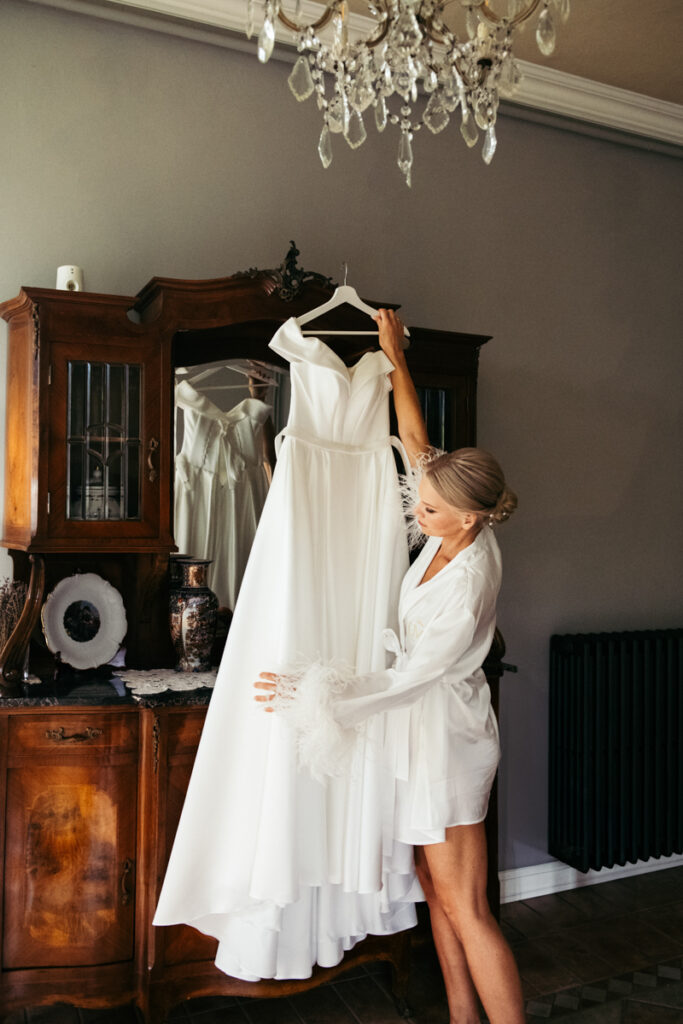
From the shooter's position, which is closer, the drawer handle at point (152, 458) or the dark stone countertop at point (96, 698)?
the dark stone countertop at point (96, 698)

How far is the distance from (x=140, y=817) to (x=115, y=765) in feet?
0.53

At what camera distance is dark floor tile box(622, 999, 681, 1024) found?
258 cm

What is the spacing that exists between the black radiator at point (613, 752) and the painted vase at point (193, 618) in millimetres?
1559

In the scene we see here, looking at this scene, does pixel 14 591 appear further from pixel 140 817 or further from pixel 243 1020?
pixel 243 1020

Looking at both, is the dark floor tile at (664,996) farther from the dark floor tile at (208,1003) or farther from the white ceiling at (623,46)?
the white ceiling at (623,46)

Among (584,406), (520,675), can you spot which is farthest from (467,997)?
(584,406)

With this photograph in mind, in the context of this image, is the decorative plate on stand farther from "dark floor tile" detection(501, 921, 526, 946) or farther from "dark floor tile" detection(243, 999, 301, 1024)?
"dark floor tile" detection(501, 921, 526, 946)

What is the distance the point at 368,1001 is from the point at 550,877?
3.70ft

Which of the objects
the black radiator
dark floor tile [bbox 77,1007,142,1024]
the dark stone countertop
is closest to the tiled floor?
dark floor tile [bbox 77,1007,142,1024]

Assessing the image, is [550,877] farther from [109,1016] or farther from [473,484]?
[473,484]

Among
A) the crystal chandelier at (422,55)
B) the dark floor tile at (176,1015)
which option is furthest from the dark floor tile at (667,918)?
the crystal chandelier at (422,55)

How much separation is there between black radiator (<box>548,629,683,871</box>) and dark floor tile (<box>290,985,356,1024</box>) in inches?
47.0

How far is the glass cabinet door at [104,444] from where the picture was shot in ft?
7.99

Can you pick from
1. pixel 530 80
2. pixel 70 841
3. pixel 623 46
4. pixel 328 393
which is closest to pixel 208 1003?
pixel 70 841
